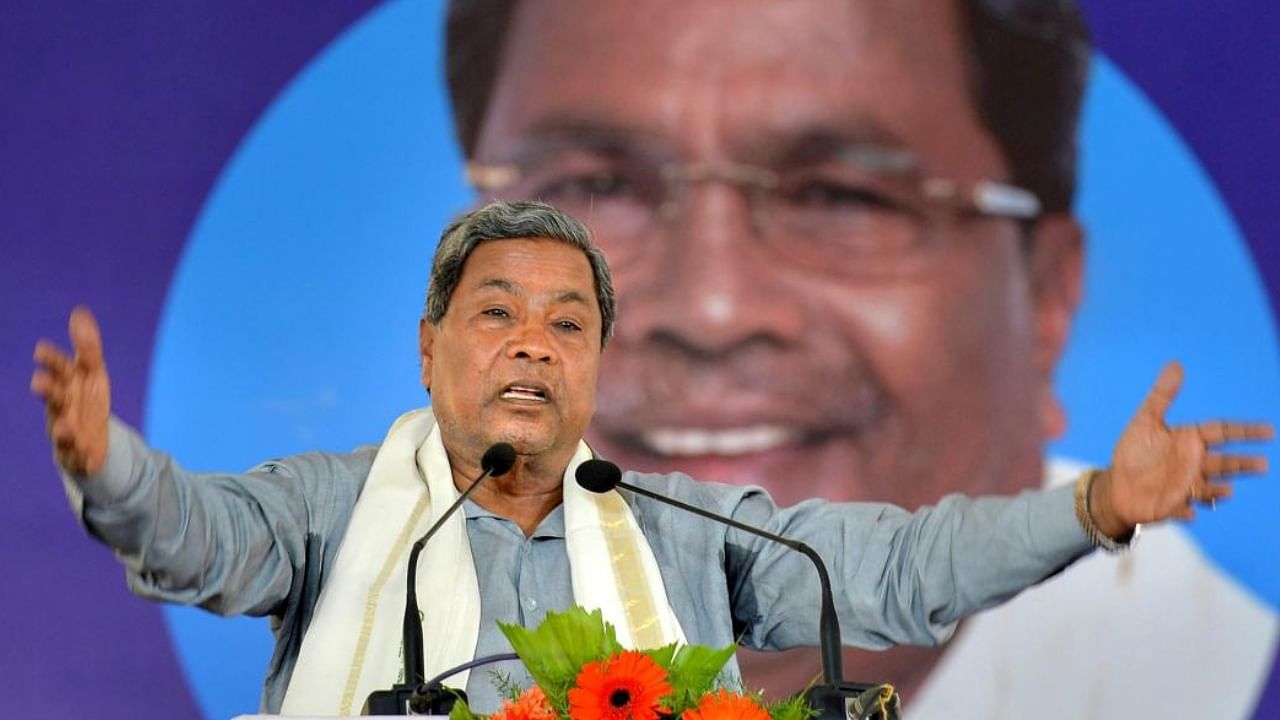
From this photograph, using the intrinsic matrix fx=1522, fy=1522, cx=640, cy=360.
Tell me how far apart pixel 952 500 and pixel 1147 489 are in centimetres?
40

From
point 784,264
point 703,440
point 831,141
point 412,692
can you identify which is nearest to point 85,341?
point 412,692

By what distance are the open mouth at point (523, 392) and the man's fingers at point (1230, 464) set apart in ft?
3.36

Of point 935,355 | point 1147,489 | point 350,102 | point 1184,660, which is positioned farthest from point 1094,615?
point 350,102

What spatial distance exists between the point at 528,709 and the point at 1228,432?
3.37 ft

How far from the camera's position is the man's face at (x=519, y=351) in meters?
2.47

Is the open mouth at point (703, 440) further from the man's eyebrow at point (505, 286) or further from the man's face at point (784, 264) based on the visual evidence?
the man's eyebrow at point (505, 286)

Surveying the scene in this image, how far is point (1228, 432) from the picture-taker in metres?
2.02

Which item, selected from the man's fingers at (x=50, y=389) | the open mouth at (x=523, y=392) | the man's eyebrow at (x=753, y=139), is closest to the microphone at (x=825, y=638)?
the open mouth at (x=523, y=392)

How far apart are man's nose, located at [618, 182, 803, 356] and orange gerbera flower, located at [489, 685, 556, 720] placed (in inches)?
91.4

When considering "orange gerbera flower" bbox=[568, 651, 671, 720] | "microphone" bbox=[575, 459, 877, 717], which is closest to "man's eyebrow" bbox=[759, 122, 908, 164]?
"microphone" bbox=[575, 459, 877, 717]

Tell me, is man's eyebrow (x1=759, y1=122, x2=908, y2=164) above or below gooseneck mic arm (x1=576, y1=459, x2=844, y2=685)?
above

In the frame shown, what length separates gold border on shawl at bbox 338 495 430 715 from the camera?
2326 mm

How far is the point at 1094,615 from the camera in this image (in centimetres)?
390

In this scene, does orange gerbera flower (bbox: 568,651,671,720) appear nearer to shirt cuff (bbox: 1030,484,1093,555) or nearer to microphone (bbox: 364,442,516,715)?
microphone (bbox: 364,442,516,715)
